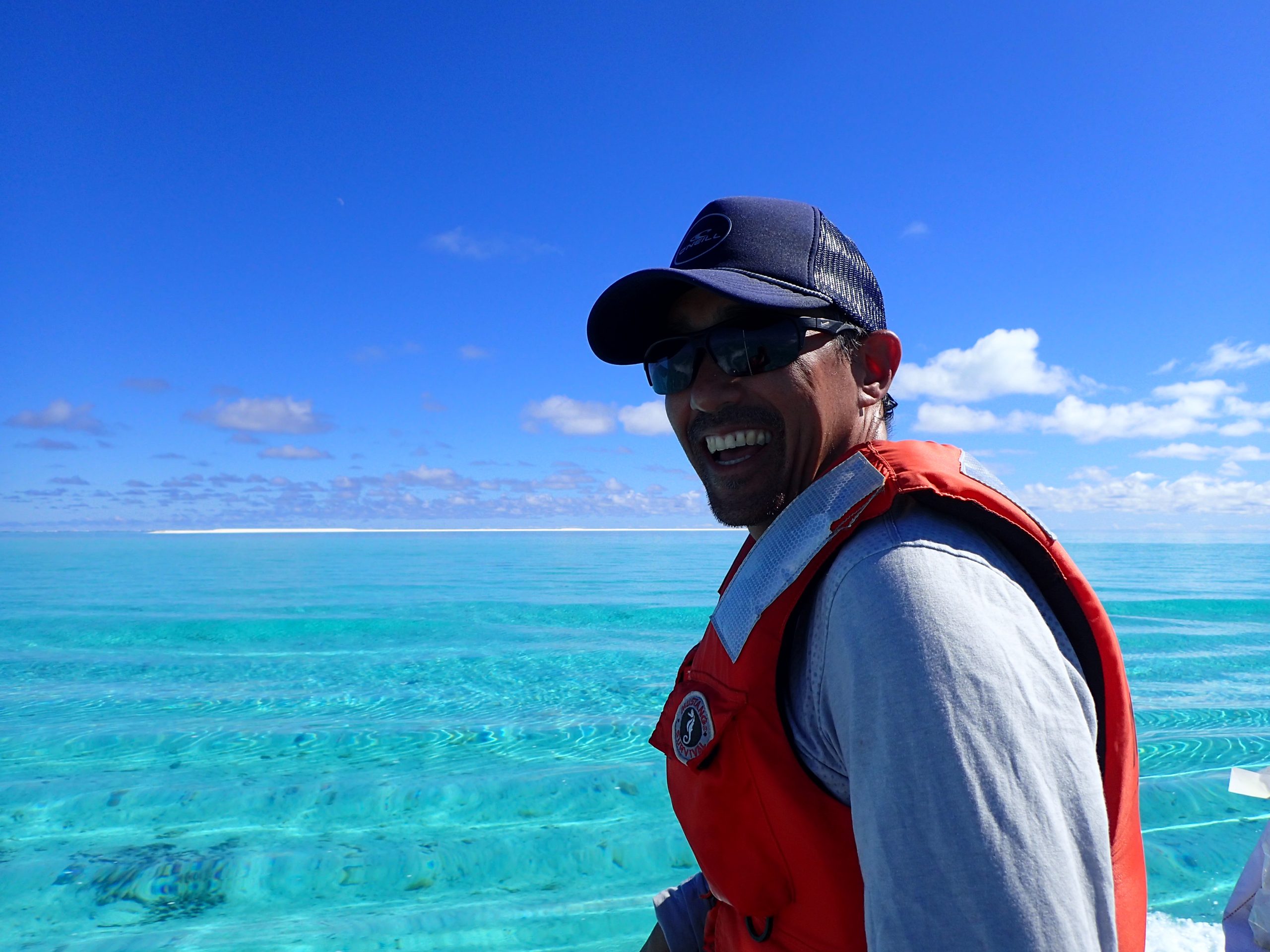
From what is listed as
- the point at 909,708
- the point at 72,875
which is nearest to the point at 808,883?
the point at 909,708

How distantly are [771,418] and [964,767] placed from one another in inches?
36.4

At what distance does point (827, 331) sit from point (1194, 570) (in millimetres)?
35771

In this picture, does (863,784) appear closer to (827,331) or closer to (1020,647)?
(1020,647)

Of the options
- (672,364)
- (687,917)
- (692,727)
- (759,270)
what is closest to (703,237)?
(759,270)

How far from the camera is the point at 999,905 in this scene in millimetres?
834

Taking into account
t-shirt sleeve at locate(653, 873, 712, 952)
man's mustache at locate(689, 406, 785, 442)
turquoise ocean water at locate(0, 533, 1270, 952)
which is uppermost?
man's mustache at locate(689, 406, 785, 442)

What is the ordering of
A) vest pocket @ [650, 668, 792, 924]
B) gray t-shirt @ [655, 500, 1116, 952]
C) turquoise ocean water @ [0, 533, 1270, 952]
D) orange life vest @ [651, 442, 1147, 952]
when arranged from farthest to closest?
turquoise ocean water @ [0, 533, 1270, 952] < vest pocket @ [650, 668, 792, 924] < orange life vest @ [651, 442, 1147, 952] < gray t-shirt @ [655, 500, 1116, 952]

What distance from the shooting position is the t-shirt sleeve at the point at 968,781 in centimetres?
84

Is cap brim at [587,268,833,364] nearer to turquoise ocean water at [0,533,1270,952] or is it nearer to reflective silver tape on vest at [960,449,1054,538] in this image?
reflective silver tape on vest at [960,449,1054,538]

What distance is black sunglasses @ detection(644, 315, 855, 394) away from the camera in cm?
162

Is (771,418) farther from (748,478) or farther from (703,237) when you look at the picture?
(703,237)

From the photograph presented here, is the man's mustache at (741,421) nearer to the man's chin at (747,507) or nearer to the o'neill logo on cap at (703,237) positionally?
the man's chin at (747,507)

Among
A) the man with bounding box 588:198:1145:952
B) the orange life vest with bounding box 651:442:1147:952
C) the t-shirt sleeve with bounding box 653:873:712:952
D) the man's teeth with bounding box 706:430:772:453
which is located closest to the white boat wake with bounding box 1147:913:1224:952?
the t-shirt sleeve with bounding box 653:873:712:952

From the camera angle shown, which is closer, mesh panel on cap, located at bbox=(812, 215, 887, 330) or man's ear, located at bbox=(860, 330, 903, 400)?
mesh panel on cap, located at bbox=(812, 215, 887, 330)
